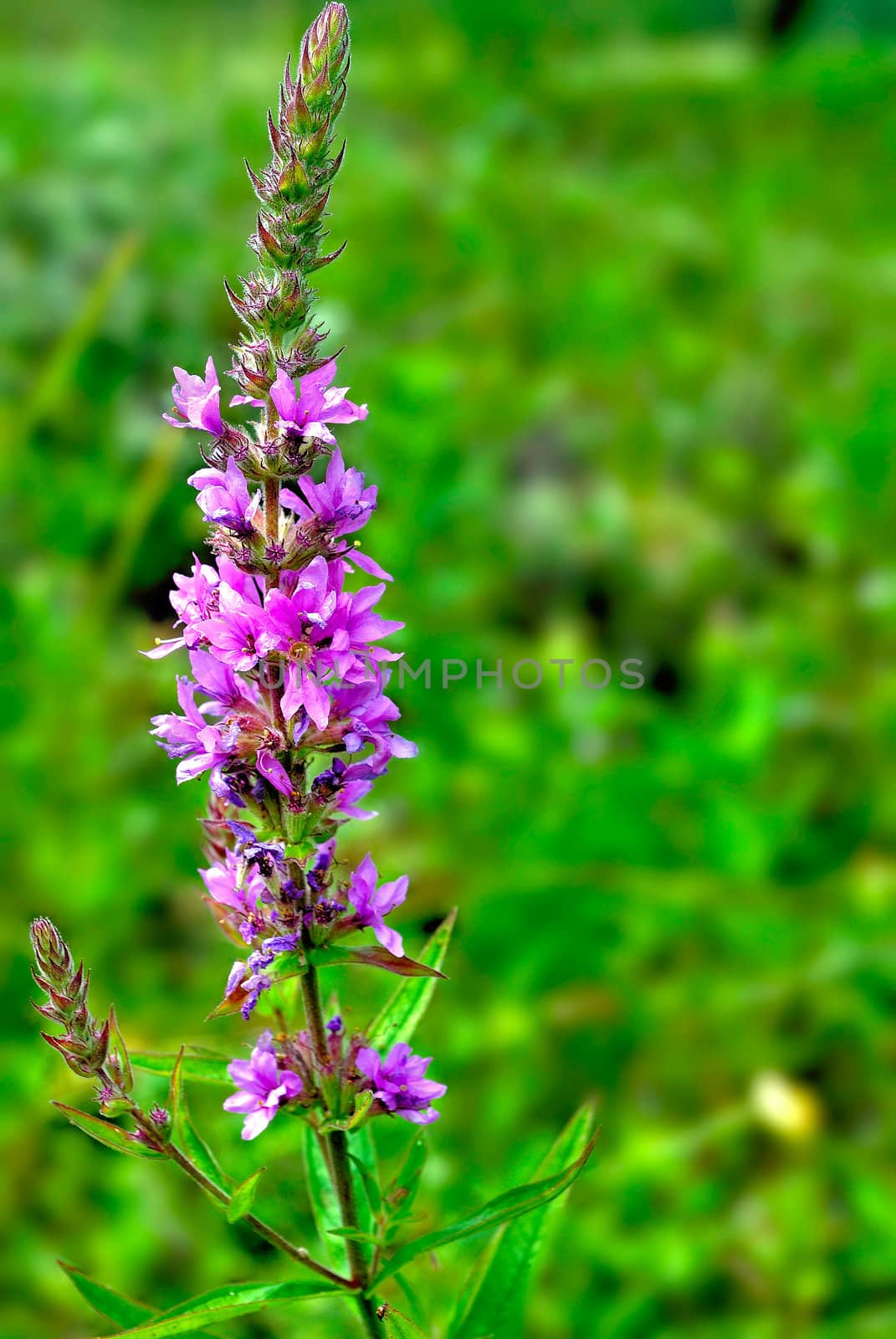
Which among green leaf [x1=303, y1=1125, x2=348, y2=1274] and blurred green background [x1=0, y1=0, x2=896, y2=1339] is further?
blurred green background [x1=0, y1=0, x2=896, y2=1339]

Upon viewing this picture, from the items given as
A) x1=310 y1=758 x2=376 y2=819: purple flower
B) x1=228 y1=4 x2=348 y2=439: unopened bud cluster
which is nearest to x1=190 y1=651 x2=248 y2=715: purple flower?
x1=310 y1=758 x2=376 y2=819: purple flower

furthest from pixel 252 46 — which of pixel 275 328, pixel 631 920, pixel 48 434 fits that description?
pixel 275 328

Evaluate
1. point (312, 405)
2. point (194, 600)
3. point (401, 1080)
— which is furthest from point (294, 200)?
point (401, 1080)

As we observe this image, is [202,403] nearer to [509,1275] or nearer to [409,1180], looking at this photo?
[409,1180]

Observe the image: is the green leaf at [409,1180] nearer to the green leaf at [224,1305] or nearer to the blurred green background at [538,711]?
the green leaf at [224,1305]

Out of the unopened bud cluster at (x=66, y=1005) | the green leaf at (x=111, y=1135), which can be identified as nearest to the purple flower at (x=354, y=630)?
the unopened bud cluster at (x=66, y=1005)

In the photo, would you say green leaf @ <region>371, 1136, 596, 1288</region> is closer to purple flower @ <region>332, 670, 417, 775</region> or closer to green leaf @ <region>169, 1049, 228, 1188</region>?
green leaf @ <region>169, 1049, 228, 1188</region>
